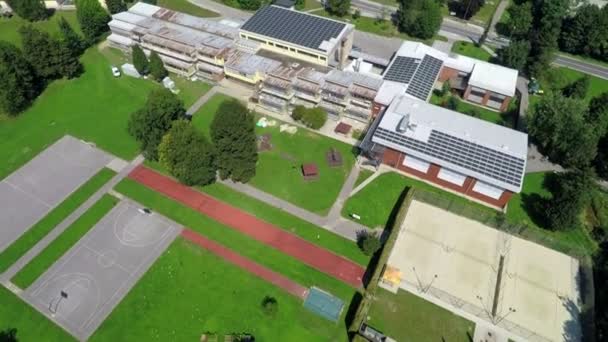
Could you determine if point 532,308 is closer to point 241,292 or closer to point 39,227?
point 241,292

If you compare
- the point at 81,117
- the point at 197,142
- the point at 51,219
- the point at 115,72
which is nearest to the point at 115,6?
the point at 115,72

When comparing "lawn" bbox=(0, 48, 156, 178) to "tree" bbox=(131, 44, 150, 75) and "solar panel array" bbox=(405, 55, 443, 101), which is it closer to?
"tree" bbox=(131, 44, 150, 75)

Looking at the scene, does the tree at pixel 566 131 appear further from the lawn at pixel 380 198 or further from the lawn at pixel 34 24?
the lawn at pixel 34 24

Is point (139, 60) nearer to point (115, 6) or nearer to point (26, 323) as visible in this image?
point (115, 6)

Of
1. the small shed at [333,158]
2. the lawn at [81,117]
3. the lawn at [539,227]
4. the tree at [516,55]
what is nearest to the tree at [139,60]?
the lawn at [81,117]

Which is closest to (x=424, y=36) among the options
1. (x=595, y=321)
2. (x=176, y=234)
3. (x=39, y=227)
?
(x=595, y=321)

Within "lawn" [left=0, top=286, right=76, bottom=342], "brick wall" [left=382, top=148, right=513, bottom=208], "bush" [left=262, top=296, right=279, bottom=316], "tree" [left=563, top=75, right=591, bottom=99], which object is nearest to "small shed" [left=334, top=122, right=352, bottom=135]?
"brick wall" [left=382, top=148, right=513, bottom=208]
